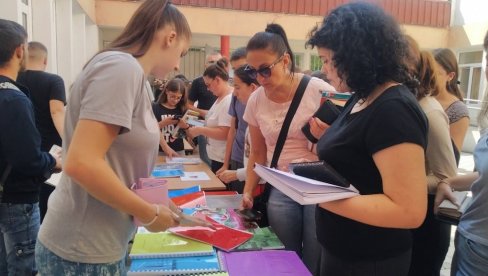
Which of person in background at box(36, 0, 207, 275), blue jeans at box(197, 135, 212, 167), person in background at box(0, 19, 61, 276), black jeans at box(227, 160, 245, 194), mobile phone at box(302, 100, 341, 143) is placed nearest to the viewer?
person in background at box(36, 0, 207, 275)

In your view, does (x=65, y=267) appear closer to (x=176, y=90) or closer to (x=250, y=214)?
(x=250, y=214)

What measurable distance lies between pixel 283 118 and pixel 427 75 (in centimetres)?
65

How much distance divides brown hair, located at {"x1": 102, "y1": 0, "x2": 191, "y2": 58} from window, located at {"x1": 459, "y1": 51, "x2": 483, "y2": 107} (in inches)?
414

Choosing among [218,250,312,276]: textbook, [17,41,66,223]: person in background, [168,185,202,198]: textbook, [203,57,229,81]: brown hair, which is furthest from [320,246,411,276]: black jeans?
[203,57,229,81]: brown hair

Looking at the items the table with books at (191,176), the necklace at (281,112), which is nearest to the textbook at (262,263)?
the necklace at (281,112)

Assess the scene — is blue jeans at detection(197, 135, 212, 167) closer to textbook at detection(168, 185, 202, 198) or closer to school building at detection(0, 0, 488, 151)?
textbook at detection(168, 185, 202, 198)

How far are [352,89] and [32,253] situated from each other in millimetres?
1635

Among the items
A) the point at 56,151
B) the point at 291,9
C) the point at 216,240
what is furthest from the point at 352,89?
the point at 291,9

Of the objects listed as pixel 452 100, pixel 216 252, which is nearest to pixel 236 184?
pixel 216 252

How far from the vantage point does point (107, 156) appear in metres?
0.91

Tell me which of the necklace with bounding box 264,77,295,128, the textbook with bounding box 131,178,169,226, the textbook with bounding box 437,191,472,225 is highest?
the necklace with bounding box 264,77,295,128

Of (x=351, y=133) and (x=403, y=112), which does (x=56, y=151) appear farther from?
(x=403, y=112)

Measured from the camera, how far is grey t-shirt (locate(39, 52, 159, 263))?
0.82 meters

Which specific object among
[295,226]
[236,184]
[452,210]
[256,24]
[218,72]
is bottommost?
[236,184]
